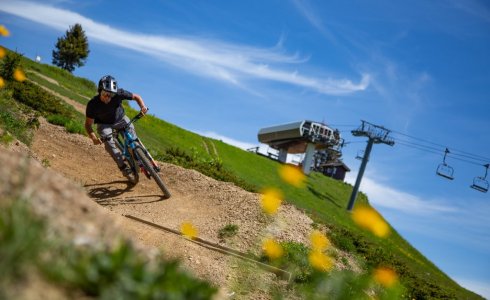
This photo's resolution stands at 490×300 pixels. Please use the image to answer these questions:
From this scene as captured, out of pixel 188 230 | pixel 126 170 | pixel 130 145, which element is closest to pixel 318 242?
pixel 188 230

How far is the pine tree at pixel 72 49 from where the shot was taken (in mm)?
84875

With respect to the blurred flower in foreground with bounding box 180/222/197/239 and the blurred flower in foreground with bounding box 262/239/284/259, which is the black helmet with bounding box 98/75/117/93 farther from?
the blurred flower in foreground with bounding box 262/239/284/259

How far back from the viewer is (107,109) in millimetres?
13969

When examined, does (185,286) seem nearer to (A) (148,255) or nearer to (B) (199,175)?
(A) (148,255)

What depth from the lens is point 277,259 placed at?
35.8ft

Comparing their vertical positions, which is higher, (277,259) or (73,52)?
(73,52)

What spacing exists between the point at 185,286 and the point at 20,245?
3.47 ft

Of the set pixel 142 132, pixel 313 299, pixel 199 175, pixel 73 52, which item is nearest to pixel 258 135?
pixel 73 52

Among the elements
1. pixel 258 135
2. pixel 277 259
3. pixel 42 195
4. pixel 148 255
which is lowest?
pixel 277 259

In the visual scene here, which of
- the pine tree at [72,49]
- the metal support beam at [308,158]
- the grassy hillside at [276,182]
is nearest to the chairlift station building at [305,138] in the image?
the metal support beam at [308,158]

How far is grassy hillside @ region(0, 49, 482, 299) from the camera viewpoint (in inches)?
609

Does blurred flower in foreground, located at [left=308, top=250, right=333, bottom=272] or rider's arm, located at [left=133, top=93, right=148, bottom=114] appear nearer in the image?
blurred flower in foreground, located at [left=308, top=250, right=333, bottom=272]

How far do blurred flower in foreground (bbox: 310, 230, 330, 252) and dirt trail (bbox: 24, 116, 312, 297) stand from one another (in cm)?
27

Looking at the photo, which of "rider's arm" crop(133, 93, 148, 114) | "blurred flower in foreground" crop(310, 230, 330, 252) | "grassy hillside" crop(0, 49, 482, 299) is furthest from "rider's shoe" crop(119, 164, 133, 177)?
"blurred flower in foreground" crop(310, 230, 330, 252)
